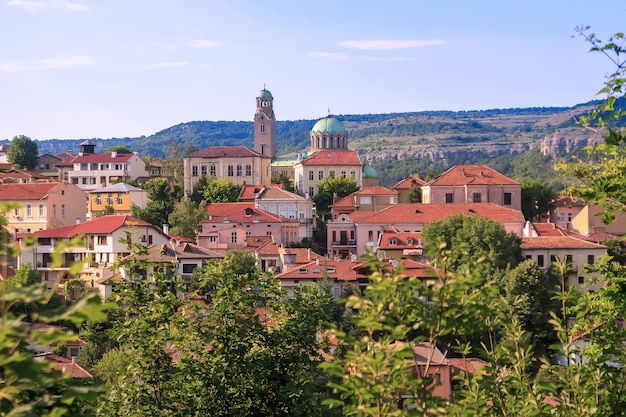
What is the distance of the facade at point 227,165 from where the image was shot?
85000 mm

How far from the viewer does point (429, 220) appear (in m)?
66.3

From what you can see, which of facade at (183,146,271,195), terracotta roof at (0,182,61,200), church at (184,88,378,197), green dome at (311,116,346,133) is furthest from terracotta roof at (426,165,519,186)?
green dome at (311,116,346,133)

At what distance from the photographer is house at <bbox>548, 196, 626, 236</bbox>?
71375mm

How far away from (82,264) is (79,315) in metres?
0.24

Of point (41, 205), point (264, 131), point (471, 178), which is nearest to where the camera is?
point (41, 205)

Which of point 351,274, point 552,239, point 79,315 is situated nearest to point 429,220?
point 552,239

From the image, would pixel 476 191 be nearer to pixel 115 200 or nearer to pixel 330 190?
pixel 330 190

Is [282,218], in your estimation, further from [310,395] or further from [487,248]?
[310,395]

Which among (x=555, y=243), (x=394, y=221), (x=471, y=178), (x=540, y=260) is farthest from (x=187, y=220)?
(x=555, y=243)

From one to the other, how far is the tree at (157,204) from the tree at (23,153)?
20.5 metres

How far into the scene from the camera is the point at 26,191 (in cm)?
6681

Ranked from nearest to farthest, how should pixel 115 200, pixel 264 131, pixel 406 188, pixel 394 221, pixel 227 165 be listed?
pixel 394 221 → pixel 115 200 → pixel 406 188 → pixel 227 165 → pixel 264 131

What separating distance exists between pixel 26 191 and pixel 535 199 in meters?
40.4

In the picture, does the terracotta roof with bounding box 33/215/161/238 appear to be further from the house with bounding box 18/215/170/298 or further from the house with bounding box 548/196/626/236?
the house with bounding box 548/196/626/236
